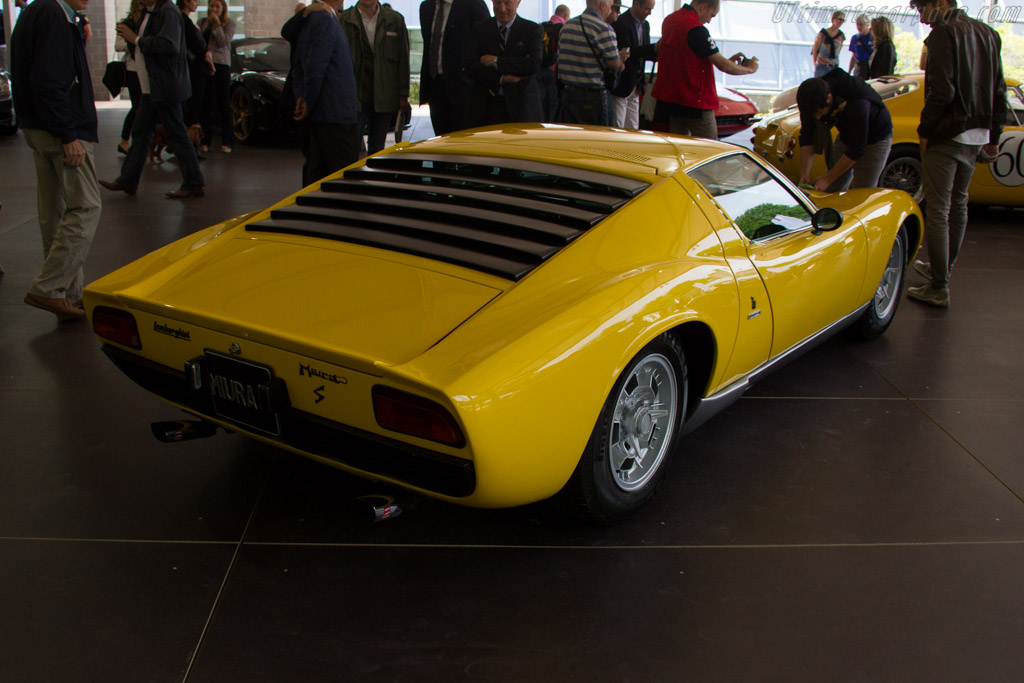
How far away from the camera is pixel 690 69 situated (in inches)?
276

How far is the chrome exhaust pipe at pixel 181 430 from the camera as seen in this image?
117 inches

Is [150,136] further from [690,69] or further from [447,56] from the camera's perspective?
[690,69]

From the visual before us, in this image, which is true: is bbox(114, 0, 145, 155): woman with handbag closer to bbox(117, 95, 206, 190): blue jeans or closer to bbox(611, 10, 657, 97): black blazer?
bbox(117, 95, 206, 190): blue jeans

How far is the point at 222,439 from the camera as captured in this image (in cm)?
352

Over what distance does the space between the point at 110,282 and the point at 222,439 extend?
0.85 m

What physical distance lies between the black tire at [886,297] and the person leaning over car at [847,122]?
1216mm

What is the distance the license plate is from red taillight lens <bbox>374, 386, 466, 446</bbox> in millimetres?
351

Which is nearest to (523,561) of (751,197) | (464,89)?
(751,197)

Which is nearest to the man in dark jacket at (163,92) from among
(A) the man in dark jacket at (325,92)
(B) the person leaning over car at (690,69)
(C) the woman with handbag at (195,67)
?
(C) the woman with handbag at (195,67)


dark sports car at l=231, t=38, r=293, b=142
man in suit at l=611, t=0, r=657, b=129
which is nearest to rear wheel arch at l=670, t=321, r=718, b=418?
man in suit at l=611, t=0, r=657, b=129

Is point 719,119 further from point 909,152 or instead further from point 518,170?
point 518,170

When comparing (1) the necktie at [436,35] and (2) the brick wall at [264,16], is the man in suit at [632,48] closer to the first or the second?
(1) the necktie at [436,35]

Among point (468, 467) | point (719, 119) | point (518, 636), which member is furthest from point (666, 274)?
point (719, 119)

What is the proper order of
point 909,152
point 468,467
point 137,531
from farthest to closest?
point 909,152
point 137,531
point 468,467
